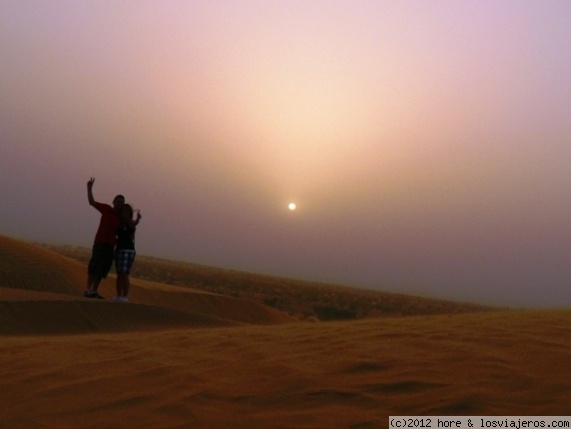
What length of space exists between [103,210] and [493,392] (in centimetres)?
975

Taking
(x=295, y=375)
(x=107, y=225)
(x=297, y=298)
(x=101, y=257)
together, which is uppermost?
(x=107, y=225)

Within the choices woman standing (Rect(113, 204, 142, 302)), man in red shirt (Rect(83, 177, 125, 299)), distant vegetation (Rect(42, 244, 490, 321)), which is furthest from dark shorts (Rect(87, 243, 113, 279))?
distant vegetation (Rect(42, 244, 490, 321))

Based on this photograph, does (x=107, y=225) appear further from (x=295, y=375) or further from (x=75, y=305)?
(x=295, y=375)

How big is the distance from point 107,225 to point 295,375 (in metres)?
8.40

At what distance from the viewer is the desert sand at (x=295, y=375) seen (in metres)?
4.70

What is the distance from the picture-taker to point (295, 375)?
5656mm

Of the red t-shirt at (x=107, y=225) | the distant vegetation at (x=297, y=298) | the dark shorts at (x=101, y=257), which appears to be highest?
the red t-shirt at (x=107, y=225)

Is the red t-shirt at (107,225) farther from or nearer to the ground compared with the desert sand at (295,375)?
farther from the ground

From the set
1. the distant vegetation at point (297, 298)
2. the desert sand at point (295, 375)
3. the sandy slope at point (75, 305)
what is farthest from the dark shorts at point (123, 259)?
the distant vegetation at point (297, 298)

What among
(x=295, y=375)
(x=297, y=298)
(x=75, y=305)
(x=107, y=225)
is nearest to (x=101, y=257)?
(x=107, y=225)

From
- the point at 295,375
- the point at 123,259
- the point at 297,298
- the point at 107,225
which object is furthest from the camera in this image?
the point at 297,298

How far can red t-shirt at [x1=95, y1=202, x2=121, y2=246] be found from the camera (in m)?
13.1

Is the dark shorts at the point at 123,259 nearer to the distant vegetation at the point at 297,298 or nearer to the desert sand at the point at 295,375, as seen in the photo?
the desert sand at the point at 295,375

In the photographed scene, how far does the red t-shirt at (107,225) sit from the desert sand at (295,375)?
4.31 meters
